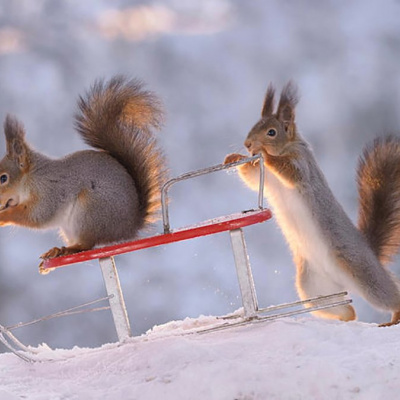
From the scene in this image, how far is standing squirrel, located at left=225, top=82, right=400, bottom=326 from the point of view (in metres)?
1.98

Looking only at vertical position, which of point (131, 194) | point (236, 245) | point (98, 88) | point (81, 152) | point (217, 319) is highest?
point (98, 88)

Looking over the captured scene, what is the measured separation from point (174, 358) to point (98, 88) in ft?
2.96

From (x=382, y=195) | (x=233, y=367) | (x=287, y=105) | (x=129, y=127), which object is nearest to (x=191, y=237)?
(x=233, y=367)

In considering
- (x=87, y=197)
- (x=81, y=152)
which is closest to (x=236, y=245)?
(x=87, y=197)

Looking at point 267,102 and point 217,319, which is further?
point 267,102

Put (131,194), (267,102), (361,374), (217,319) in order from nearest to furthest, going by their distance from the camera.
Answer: (361,374)
(217,319)
(131,194)
(267,102)

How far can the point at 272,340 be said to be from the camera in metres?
1.53

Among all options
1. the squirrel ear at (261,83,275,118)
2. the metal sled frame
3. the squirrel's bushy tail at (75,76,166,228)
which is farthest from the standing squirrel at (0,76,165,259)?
the squirrel ear at (261,83,275,118)

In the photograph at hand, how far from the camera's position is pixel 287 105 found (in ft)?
6.86

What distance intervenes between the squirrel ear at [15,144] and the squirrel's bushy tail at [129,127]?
0.57ft

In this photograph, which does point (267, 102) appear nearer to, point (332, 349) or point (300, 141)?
point (300, 141)

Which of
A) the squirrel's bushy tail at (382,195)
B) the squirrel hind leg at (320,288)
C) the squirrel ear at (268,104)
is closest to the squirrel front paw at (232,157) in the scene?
the squirrel ear at (268,104)

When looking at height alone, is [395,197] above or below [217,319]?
above

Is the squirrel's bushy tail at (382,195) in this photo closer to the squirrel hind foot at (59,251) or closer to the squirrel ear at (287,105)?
the squirrel ear at (287,105)
